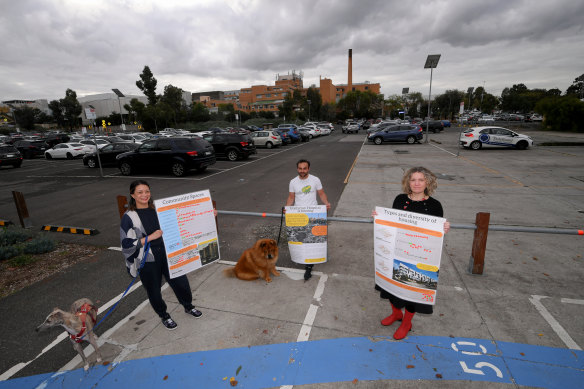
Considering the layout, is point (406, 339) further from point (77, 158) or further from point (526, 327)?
point (77, 158)

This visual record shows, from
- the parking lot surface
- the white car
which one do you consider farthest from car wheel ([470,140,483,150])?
the parking lot surface

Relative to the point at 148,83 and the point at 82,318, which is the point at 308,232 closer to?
the point at 82,318

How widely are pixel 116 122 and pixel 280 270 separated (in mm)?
89803

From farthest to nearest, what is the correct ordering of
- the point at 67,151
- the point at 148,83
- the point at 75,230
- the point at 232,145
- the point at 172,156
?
the point at 148,83 < the point at 67,151 < the point at 232,145 < the point at 172,156 < the point at 75,230

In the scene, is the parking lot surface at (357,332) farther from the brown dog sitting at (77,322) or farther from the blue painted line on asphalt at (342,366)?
the brown dog sitting at (77,322)

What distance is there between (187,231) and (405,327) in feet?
9.73

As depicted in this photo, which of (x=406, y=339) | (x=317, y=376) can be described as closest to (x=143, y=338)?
(x=317, y=376)

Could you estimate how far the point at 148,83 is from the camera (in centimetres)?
5962

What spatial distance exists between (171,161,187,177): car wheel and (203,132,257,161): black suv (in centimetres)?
549

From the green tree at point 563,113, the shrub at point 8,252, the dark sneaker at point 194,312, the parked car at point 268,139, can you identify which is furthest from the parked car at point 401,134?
the shrub at point 8,252

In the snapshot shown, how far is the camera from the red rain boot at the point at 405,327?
10.7ft

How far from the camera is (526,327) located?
11.3 ft

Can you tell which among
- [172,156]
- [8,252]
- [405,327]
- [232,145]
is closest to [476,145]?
[232,145]

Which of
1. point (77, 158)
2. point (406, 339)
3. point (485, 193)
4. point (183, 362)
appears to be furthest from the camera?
point (77, 158)
